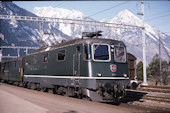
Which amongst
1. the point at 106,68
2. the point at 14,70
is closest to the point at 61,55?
the point at 106,68

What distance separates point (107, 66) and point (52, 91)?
6109 mm

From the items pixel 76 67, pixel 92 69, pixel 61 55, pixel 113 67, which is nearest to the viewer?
pixel 92 69

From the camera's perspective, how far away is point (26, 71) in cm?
2103

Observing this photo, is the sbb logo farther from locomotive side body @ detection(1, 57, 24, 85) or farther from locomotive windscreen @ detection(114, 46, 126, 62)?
locomotive side body @ detection(1, 57, 24, 85)

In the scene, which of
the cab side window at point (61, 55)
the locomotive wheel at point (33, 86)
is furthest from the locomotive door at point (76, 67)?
the locomotive wheel at point (33, 86)

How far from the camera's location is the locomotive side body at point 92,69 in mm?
11695

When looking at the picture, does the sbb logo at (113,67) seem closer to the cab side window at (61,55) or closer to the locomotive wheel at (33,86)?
the cab side window at (61,55)

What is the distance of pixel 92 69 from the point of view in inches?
462

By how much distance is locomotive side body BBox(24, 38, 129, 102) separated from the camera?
460 inches

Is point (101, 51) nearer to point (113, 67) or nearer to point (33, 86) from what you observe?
point (113, 67)

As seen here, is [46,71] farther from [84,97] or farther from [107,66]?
[107,66]

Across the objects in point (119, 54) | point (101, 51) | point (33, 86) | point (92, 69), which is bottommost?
point (33, 86)

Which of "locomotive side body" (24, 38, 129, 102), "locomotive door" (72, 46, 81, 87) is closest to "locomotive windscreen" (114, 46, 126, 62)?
"locomotive side body" (24, 38, 129, 102)

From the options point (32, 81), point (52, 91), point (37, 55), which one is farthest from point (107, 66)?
point (32, 81)
